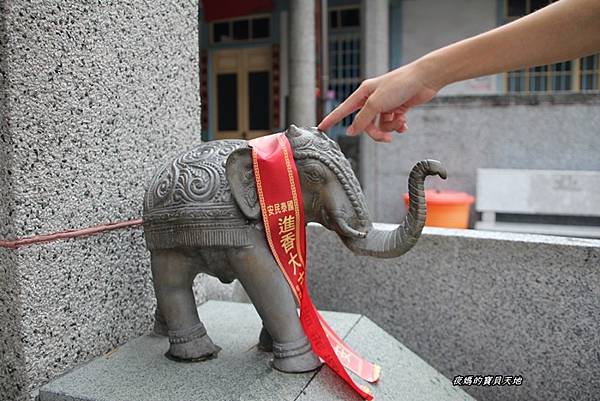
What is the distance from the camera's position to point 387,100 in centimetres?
131

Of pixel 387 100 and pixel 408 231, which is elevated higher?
pixel 387 100

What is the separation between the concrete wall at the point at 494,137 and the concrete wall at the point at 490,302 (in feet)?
11.1

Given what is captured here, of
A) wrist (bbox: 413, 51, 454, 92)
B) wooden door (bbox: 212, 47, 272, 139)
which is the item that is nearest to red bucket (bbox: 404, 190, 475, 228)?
wrist (bbox: 413, 51, 454, 92)

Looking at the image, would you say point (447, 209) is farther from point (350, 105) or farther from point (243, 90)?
point (243, 90)

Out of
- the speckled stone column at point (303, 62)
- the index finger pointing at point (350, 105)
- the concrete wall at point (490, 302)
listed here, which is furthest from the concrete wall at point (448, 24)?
the index finger pointing at point (350, 105)

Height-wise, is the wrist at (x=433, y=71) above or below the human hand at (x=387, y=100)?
above

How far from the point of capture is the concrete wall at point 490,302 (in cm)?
186

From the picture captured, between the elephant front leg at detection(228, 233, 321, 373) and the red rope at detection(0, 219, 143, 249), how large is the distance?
457 millimetres

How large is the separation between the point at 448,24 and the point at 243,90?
11.0 feet

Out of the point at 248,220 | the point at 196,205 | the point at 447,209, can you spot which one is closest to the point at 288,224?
the point at 248,220

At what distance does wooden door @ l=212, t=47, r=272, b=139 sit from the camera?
8.98 m

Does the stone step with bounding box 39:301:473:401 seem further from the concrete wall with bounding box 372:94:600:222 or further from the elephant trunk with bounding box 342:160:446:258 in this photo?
the concrete wall with bounding box 372:94:600:222

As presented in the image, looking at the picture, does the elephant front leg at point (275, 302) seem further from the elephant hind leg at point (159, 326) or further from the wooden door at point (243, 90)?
the wooden door at point (243, 90)

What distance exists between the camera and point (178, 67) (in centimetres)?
192
